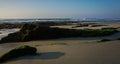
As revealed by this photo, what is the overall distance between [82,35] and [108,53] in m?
6.53

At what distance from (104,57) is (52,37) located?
6.98m

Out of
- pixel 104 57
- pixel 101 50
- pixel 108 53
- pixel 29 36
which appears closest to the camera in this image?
pixel 104 57

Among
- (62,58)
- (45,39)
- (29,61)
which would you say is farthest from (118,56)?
(45,39)

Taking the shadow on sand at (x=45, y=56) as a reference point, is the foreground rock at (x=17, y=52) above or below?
above

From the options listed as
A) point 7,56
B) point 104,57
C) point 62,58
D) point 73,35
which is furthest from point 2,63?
point 73,35

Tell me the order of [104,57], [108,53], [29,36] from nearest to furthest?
1. [104,57]
2. [108,53]
3. [29,36]

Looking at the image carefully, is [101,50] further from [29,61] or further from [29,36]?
[29,36]

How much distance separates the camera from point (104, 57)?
22.9 ft

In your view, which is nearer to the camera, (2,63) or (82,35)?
(2,63)

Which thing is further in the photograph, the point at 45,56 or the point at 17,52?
the point at 17,52

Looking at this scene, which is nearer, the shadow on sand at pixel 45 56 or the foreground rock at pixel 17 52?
the shadow on sand at pixel 45 56

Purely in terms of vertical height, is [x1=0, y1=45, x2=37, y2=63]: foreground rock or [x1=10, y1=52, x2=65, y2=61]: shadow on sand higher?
[x1=0, y1=45, x2=37, y2=63]: foreground rock

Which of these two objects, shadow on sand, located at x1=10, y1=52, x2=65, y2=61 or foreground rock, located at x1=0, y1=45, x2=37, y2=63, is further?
foreground rock, located at x1=0, y1=45, x2=37, y2=63

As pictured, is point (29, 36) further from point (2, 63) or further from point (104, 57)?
point (104, 57)
